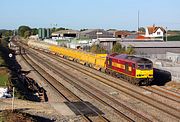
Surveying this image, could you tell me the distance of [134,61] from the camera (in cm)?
3584

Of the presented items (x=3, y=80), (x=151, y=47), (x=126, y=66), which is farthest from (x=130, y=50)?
(x=3, y=80)

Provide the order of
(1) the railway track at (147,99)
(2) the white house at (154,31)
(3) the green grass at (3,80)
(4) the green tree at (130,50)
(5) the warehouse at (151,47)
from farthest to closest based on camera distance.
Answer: (2) the white house at (154,31) → (5) the warehouse at (151,47) → (4) the green tree at (130,50) → (3) the green grass at (3,80) → (1) the railway track at (147,99)

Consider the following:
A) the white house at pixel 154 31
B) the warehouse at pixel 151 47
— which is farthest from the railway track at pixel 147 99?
the white house at pixel 154 31

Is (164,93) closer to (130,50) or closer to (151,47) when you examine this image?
(130,50)

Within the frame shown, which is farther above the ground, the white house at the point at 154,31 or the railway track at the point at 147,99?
the white house at the point at 154,31

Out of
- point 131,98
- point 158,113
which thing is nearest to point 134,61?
point 131,98

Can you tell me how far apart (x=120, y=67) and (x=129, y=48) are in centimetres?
2858

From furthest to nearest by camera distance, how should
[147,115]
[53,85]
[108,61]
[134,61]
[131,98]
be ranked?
[108,61] → [53,85] → [134,61] → [131,98] → [147,115]

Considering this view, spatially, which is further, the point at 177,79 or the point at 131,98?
the point at 177,79

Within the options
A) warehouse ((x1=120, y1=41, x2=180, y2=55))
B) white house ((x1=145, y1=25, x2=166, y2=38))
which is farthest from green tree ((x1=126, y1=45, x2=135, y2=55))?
white house ((x1=145, y1=25, x2=166, y2=38))

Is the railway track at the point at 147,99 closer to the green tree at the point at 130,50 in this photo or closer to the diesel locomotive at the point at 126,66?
the diesel locomotive at the point at 126,66

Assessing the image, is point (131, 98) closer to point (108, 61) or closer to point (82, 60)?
point (108, 61)

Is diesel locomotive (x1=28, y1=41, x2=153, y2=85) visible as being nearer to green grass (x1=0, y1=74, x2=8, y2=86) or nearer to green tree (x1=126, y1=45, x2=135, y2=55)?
green tree (x1=126, y1=45, x2=135, y2=55)

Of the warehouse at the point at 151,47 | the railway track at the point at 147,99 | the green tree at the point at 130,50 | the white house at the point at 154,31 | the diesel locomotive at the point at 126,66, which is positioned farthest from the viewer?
the white house at the point at 154,31
